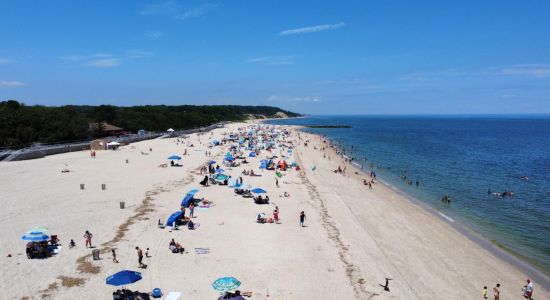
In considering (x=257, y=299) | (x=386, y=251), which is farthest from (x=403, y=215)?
(x=257, y=299)

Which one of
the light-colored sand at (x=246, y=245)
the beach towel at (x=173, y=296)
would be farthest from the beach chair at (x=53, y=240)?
the beach towel at (x=173, y=296)

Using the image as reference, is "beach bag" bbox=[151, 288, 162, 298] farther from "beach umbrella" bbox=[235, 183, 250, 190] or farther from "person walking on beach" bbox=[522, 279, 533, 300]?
"beach umbrella" bbox=[235, 183, 250, 190]

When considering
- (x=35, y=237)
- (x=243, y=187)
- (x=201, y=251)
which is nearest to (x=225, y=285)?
(x=201, y=251)

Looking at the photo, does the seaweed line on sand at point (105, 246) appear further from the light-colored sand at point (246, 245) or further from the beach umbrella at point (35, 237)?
the beach umbrella at point (35, 237)

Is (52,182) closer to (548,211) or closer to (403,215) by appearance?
(403,215)

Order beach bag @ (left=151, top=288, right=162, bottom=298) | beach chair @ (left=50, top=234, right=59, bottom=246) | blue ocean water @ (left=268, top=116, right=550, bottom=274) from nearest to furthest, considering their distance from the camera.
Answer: beach bag @ (left=151, top=288, right=162, bottom=298) < beach chair @ (left=50, top=234, right=59, bottom=246) < blue ocean water @ (left=268, top=116, right=550, bottom=274)

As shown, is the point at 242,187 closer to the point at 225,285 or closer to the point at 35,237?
the point at 35,237

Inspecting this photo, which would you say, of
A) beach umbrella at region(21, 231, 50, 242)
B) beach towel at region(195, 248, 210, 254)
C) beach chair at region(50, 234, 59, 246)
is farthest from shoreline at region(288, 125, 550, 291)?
beach chair at region(50, 234, 59, 246)

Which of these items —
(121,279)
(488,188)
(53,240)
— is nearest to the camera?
(121,279)

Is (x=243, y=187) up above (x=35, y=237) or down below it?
below
